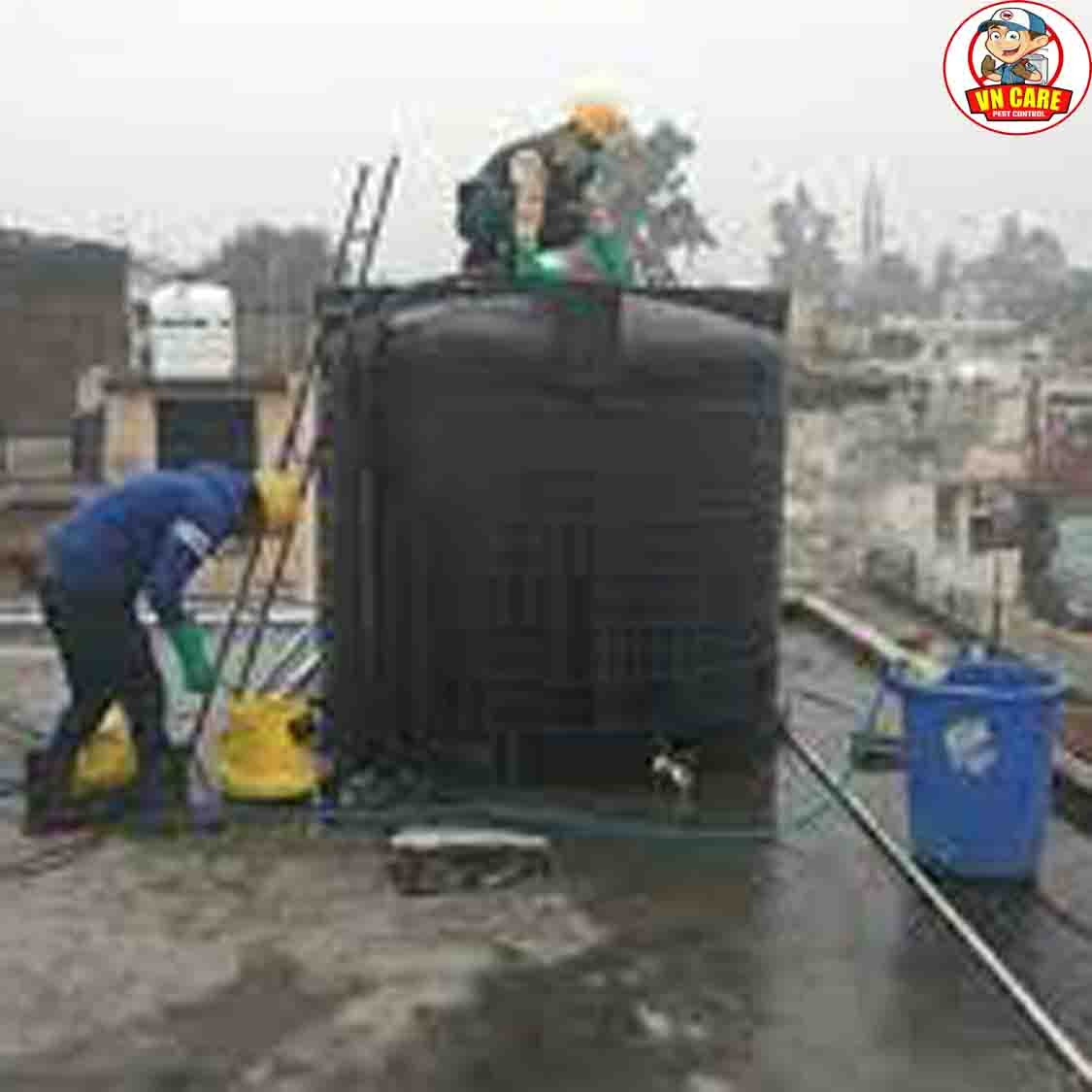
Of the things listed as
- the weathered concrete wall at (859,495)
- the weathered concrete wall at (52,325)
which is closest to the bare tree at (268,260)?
the weathered concrete wall at (52,325)

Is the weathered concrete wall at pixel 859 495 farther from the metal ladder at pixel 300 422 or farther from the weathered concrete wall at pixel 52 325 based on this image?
the metal ladder at pixel 300 422

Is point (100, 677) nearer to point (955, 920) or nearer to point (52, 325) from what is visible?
point (955, 920)

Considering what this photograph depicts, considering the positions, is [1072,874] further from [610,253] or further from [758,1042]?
[610,253]

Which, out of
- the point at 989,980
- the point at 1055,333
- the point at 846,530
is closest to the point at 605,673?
the point at 989,980

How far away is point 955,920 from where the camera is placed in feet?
20.8

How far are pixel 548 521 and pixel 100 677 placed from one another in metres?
1.69

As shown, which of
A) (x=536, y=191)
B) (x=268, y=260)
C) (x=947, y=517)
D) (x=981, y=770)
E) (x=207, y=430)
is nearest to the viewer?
(x=981, y=770)

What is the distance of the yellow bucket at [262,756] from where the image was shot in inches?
299

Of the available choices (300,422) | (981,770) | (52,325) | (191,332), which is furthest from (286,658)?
(52,325)

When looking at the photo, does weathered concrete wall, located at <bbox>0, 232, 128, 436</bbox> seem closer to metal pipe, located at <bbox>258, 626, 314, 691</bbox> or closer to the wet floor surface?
metal pipe, located at <bbox>258, 626, 314, 691</bbox>

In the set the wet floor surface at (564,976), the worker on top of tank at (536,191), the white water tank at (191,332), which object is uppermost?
the worker on top of tank at (536,191)

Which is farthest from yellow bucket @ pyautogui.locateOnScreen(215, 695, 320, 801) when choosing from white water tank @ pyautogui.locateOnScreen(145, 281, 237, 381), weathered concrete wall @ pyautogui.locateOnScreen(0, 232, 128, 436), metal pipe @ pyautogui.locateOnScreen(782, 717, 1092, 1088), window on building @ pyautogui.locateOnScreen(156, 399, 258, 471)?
weathered concrete wall @ pyautogui.locateOnScreen(0, 232, 128, 436)

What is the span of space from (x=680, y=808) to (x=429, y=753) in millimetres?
970

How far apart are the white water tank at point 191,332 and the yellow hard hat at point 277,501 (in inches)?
951
